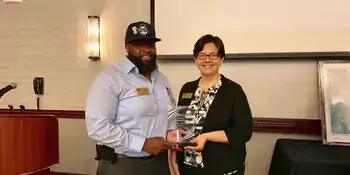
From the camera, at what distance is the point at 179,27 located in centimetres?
318

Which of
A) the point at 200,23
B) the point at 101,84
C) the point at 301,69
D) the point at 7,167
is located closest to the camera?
the point at 101,84

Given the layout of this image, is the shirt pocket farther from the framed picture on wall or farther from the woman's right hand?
the framed picture on wall

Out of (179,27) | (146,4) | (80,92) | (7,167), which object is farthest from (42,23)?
(7,167)

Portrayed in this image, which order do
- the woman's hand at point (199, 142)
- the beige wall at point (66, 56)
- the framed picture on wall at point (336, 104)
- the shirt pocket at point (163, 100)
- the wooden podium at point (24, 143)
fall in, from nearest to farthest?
the woman's hand at point (199, 142) → the shirt pocket at point (163, 100) → the wooden podium at point (24, 143) → the framed picture on wall at point (336, 104) → the beige wall at point (66, 56)

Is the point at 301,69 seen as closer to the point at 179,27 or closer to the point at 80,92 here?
the point at 179,27

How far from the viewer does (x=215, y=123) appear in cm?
215

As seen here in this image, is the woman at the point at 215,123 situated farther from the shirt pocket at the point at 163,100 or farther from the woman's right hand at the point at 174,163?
the shirt pocket at the point at 163,100

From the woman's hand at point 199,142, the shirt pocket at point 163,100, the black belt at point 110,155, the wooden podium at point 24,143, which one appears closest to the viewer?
the woman's hand at point 199,142

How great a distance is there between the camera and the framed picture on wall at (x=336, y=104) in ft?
8.64

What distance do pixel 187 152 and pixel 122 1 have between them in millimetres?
1774

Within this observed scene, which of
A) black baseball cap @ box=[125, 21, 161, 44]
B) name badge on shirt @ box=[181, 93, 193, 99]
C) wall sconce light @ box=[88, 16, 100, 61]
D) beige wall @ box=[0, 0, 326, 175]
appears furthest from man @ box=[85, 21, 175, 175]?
wall sconce light @ box=[88, 16, 100, 61]

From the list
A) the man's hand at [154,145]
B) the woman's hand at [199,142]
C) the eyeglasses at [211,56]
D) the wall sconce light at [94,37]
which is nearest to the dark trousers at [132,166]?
the man's hand at [154,145]

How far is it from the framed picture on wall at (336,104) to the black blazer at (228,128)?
32.5 inches

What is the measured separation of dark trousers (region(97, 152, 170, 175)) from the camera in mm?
2164
